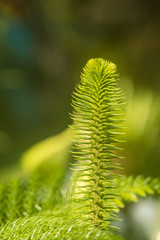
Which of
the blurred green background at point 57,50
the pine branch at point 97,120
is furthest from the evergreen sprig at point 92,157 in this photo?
the blurred green background at point 57,50

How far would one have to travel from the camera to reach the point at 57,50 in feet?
5.54

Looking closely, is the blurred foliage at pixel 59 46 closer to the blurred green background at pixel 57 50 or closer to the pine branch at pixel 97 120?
the blurred green background at pixel 57 50

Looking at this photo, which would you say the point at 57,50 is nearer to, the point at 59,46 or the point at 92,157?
the point at 59,46

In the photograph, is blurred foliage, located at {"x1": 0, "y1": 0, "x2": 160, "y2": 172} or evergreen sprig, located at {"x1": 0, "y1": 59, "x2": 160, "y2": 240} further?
blurred foliage, located at {"x1": 0, "y1": 0, "x2": 160, "y2": 172}

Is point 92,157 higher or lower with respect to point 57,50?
lower

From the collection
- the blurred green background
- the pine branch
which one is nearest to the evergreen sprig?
the pine branch

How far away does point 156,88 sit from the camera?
1428 millimetres

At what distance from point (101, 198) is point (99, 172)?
0.06ft

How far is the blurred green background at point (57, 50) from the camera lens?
1509mm

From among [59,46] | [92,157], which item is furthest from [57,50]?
[92,157]

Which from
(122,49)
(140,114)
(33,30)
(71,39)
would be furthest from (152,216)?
(33,30)

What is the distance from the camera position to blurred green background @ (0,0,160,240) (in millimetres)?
1509

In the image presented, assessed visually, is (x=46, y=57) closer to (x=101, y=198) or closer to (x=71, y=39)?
(x=71, y=39)

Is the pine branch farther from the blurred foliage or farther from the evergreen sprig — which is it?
the blurred foliage
